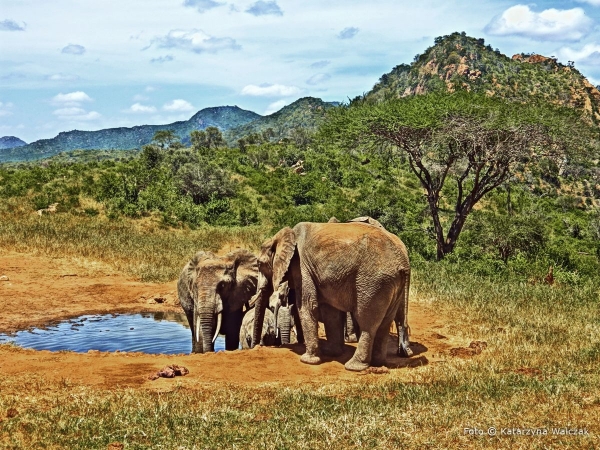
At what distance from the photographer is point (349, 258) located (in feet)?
29.5

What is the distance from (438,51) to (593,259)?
293 feet

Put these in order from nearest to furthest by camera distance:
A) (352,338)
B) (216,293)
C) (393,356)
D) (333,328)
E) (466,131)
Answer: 1. (393,356)
2. (333,328)
3. (216,293)
4. (352,338)
5. (466,131)

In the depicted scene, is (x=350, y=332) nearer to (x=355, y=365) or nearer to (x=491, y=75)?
(x=355, y=365)

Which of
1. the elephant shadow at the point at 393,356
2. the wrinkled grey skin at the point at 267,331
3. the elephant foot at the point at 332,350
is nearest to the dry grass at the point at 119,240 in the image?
the wrinkled grey skin at the point at 267,331

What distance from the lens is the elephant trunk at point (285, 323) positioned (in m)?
11.0

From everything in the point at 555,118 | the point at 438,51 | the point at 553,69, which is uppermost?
the point at 438,51

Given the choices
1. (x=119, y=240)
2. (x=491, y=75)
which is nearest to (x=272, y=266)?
(x=119, y=240)

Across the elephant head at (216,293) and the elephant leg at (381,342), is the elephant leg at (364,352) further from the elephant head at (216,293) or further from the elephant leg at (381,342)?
the elephant head at (216,293)

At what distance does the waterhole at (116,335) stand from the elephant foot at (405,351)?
172 inches

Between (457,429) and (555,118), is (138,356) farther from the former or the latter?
(555,118)

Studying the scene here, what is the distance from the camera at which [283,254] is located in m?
9.91

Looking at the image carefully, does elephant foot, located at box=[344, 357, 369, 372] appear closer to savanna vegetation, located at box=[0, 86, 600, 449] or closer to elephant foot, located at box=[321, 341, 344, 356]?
savanna vegetation, located at box=[0, 86, 600, 449]

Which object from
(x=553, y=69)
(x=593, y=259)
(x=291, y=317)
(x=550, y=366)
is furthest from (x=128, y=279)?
(x=553, y=69)

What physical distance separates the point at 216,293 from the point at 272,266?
124 cm
